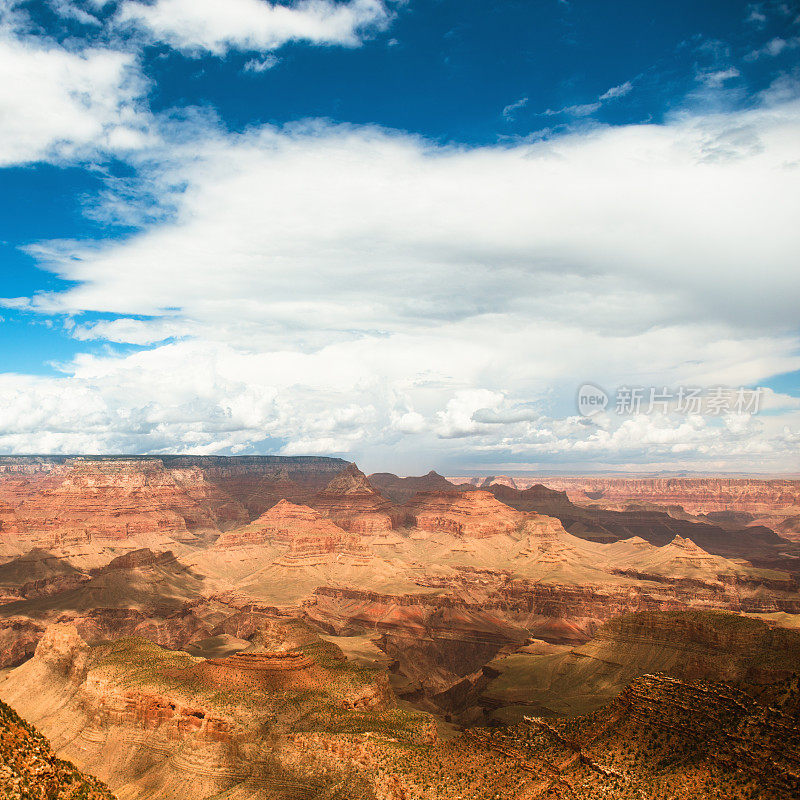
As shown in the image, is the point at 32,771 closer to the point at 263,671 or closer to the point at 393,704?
the point at 263,671

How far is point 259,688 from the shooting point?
81000mm

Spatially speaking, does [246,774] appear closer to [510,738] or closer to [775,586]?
[510,738]

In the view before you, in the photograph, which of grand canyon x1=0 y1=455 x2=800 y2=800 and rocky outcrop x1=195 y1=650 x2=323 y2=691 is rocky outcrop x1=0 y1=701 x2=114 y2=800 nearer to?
grand canyon x1=0 y1=455 x2=800 y2=800

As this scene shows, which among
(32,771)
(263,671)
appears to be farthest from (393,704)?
(32,771)

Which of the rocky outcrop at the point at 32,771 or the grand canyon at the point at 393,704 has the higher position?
the rocky outcrop at the point at 32,771

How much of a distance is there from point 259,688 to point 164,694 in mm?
12181

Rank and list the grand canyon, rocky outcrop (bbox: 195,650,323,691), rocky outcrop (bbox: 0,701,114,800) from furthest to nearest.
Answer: rocky outcrop (bbox: 195,650,323,691) → the grand canyon → rocky outcrop (bbox: 0,701,114,800)

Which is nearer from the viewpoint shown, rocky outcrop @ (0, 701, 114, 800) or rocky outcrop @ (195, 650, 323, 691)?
rocky outcrop @ (0, 701, 114, 800)

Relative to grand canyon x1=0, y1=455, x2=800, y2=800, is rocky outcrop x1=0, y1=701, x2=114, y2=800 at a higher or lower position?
higher

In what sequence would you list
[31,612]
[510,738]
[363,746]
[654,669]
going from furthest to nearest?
[31,612]
[654,669]
[363,746]
[510,738]

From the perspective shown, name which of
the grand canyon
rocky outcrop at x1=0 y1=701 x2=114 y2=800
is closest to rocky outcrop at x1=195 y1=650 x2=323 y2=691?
the grand canyon

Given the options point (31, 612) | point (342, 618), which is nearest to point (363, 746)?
point (342, 618)

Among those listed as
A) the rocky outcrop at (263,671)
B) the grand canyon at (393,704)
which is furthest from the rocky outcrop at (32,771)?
the rocky outcrop at (263,671)

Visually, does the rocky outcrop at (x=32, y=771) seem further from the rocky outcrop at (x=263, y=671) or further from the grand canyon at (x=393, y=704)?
the rocky outcrop at (x=263, y=671)
